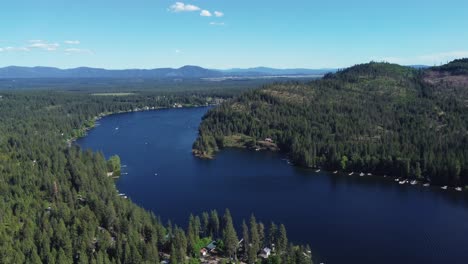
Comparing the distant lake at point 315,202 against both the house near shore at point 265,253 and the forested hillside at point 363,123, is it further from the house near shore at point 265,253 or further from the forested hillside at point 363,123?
the house near shore at point 265,253

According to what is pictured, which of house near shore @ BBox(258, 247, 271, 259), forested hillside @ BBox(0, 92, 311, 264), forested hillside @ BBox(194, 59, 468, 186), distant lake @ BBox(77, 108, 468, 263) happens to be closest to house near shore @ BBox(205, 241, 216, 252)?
forested hillside @ BBox(0, 92, 311, 264)

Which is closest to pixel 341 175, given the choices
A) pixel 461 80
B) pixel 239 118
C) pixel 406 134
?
pixel 406 134

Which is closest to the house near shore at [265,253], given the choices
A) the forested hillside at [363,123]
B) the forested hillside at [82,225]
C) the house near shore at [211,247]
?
the forested hillside at [82,225]

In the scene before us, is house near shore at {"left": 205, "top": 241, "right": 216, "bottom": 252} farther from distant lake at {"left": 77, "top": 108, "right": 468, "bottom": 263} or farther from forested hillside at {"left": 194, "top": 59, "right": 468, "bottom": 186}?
forested hillside at {"left": 194, "top": 59, "right": 468, "bottom": 186}

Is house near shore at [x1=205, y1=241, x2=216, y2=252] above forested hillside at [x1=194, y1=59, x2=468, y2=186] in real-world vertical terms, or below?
below

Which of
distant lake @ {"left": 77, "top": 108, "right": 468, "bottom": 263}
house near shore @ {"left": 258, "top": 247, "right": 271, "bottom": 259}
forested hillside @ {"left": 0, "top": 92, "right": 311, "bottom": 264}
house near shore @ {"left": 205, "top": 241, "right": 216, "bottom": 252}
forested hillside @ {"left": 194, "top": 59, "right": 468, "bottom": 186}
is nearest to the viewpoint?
forested hillside @ {"left": 0, "top": 92, "right": 311, "bottom": 264}

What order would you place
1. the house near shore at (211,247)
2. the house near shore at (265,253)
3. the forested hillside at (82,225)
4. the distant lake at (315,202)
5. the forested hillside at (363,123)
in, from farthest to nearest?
the forested hillside at (363,123) → the distant lake at (315,202) → the house near shore at (211,247) → the house near shore at (265,253) → the forested hillside at (82,225)
